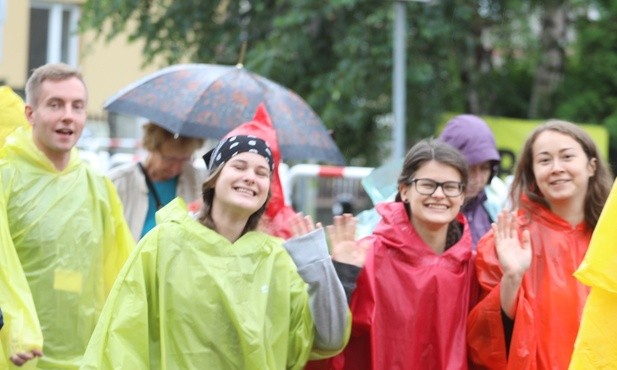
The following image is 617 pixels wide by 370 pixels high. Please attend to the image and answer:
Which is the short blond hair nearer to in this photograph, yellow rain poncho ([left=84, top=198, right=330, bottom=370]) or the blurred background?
yellow rain poncho ([left=84, top=198, right=330, bottom=370])

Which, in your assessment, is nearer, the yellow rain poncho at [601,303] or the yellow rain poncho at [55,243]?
the yellow rain poncho at [601,303]

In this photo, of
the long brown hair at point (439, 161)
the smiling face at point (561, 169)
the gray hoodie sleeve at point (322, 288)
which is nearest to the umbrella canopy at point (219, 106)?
the long brown hair at point (439, 161)

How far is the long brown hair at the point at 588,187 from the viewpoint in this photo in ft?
18.3

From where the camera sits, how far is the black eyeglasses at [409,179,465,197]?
5.47 metres

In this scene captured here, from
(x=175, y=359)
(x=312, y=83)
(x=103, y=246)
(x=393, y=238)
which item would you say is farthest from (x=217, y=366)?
(x=312, y=83)

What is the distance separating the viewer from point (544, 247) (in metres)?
5.48

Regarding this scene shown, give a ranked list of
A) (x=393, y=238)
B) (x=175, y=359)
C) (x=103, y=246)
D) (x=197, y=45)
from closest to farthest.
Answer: (x=175, y=359) → (x=393, y=238) → (x=103, y=246) → (x=197, y=45)

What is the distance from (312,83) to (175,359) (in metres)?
9.44

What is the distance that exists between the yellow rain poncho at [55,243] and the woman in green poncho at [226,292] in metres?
0.94

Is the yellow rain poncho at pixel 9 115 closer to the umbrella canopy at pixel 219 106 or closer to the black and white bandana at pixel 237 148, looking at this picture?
the umbrella canopy at pixel 219 106

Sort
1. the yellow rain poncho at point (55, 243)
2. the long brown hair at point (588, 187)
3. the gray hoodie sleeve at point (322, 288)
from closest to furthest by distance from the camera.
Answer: the gray hoodie sleeve at point (322, 288) → the long brown hair at point (588, 187) → the yellow rain poncho at point (55, 243)

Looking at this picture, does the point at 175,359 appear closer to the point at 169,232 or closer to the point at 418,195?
the point at 169,232

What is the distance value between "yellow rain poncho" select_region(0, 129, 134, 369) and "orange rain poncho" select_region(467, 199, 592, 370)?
1.71 metres

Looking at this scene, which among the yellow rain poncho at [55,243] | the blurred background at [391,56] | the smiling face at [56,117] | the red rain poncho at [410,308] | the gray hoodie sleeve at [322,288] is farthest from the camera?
the blurred background at [391,56]
